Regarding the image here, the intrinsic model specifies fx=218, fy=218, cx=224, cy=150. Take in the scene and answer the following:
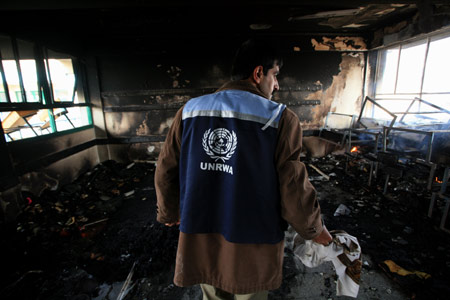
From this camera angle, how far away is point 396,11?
13.8 feet

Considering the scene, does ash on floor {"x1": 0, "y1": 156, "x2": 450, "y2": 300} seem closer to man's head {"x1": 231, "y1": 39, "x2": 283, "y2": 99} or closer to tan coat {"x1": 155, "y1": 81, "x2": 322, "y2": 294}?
tan coat {"x1": 155, "y1": 81, "x2": 322, "y2": 294}

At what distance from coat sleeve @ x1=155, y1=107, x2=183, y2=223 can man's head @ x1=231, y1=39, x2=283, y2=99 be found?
0.40 meters

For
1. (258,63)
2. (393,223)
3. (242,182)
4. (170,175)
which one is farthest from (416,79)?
(170,175)

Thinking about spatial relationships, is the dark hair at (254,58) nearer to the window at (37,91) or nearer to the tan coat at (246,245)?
the tan coat at (246,245)

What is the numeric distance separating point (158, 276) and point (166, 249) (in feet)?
1.08

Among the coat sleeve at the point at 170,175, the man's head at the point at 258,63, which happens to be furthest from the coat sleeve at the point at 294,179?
the coat sleeve at the point at 170,175

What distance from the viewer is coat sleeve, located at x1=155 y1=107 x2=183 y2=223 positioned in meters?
1.20

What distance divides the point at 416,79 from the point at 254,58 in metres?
5.21

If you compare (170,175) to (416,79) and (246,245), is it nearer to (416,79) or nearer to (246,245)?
(246,245)

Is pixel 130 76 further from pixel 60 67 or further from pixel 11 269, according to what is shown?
pixel 11 269

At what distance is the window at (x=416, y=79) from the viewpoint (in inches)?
159

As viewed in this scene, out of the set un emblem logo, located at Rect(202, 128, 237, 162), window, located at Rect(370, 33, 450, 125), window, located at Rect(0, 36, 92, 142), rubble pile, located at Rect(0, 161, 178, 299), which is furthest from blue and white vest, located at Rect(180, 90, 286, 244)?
window, located at Rect(370, 33, 450, 125)

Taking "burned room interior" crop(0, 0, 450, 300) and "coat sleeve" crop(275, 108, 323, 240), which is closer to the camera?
"coat sleeve" crop(275, 108, 323, 240)

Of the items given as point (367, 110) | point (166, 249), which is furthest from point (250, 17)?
point (166, 249)
